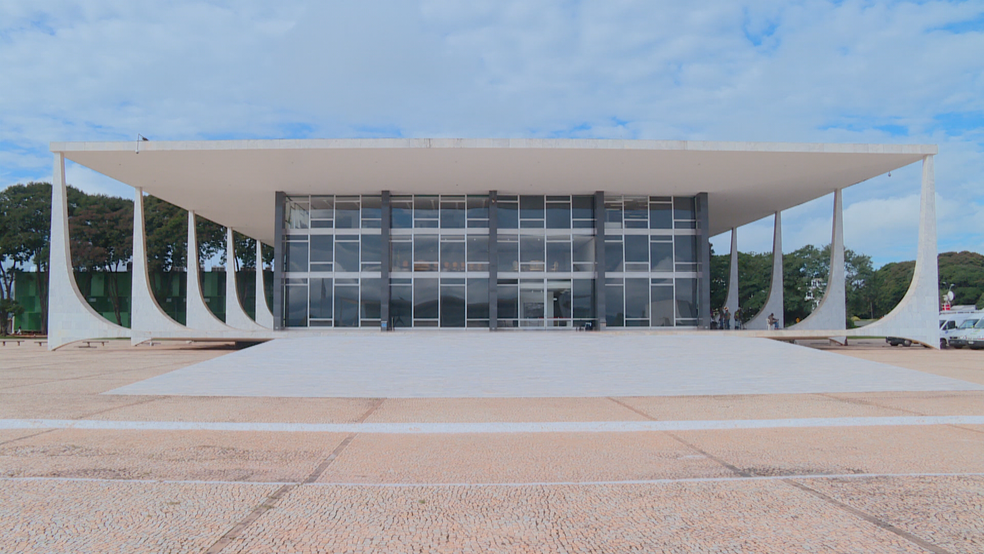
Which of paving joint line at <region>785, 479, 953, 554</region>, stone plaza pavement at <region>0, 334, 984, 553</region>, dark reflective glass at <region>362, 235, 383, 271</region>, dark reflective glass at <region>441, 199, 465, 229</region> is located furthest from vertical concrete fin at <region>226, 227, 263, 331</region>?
paving joint line at <region>785, 479, 953, 554</region>

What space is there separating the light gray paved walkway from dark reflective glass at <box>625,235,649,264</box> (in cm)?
863

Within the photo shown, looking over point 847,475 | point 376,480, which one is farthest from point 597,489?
point 847,475

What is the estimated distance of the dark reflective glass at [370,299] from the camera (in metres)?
29.6

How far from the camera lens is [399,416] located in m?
9.92

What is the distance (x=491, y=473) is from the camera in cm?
614

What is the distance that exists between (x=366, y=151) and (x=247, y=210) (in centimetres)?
1587

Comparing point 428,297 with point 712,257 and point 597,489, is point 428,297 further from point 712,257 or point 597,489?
point 712,257

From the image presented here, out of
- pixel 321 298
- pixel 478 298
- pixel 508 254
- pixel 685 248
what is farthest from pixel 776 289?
pixel 321 298

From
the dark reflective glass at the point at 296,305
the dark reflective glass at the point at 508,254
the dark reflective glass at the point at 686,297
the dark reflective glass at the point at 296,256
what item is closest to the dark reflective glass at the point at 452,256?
the dark reflective glass at the point at 508,254

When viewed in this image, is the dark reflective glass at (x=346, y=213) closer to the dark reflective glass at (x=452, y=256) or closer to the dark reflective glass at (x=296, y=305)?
the dark reflective glass at (x=296, y=305)

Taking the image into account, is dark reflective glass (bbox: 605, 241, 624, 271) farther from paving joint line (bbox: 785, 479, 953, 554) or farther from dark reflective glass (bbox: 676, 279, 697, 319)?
paving joint line (bbox: 785, 479, 953, 554)

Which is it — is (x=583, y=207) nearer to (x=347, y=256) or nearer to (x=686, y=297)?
(x=686, y=297)

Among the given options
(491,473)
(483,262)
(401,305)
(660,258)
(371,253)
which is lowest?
(491,473)

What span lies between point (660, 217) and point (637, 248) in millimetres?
2029
